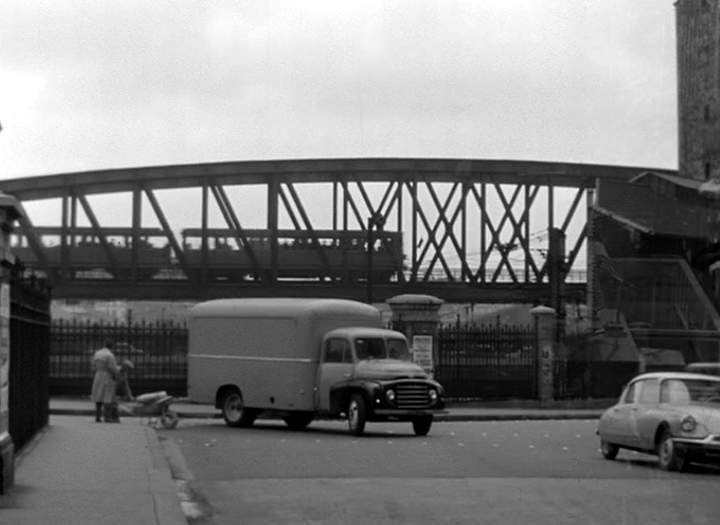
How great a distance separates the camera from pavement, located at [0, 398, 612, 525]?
508 inches

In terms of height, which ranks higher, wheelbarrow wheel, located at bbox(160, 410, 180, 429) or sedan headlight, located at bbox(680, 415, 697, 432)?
sedan headlight, located at bbox(680, 415, 697, 432)

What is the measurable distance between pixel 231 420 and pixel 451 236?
38137 millimetres

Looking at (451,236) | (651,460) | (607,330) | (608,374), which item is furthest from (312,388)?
(451,236)

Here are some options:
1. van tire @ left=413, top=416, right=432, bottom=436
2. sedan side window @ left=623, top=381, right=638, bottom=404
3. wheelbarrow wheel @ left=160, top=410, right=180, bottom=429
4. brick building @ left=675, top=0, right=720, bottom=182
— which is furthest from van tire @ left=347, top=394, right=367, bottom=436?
brick building @ left=675, top=0, right=720, bottom=182

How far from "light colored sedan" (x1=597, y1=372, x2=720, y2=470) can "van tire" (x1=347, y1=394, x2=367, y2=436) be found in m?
5.50

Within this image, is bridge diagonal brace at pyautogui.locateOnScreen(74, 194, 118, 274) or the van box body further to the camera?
bridge diagonal brace at pyautogui.locateOnScreen(74, 194, 118, 274)

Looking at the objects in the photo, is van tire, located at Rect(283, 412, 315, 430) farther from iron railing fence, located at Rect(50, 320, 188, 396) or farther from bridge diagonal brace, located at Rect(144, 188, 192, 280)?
bridge diagonal brace, located at Rect(144, 188, 192, 280)

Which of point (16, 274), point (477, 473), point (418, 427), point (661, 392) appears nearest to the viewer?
point (16, 274)

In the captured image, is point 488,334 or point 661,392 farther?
point 488,334

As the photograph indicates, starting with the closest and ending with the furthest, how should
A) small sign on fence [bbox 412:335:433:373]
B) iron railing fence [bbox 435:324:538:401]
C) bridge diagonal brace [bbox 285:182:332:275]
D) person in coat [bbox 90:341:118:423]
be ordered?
person in coat [bbox 90:341:118:423]
small sign on fence [bbox 412:335:433:373]
iron railing fence [bbox 435:324:538:401]
bridge diagonal brace [bbox 285:182:332:275]

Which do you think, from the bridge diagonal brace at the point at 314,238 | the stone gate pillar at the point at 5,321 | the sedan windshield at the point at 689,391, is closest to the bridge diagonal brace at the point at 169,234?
the bridge diagonal brace at the point at 314,238

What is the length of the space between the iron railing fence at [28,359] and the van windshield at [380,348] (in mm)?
5451

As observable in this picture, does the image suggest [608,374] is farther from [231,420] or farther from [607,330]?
[231,420]

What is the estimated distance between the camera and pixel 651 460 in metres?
21.1
